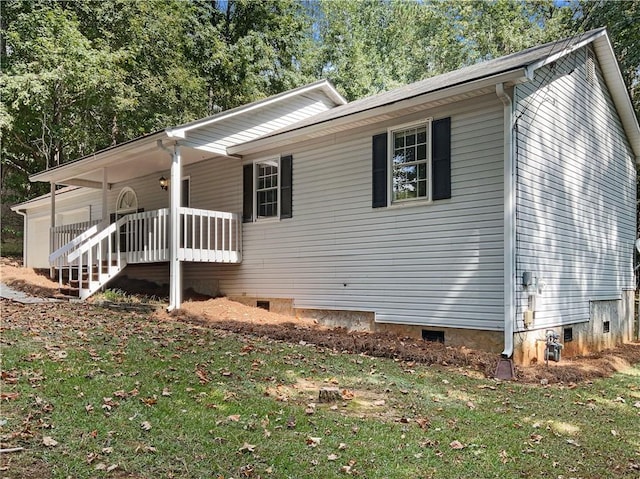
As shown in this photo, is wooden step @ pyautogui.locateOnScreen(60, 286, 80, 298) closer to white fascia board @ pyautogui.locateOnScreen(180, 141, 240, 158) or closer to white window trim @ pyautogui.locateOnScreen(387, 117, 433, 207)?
white fascia board @ pyautogui.locateOnScreen(180, 141, 240, 158)

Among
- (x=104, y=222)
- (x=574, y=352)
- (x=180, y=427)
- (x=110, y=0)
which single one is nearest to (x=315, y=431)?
(x=180, y=427)

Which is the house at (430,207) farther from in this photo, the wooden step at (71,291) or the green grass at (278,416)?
the green grass at (278,416)

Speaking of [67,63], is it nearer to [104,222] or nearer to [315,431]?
[104,222]

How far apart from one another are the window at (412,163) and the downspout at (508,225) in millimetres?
975

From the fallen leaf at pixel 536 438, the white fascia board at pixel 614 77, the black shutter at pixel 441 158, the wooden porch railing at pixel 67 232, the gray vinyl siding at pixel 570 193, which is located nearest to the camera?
the fallen leaf at pixel 536 438

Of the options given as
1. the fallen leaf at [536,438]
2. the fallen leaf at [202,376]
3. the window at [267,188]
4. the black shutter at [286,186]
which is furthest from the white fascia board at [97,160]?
the fallen leaf at [536,438]

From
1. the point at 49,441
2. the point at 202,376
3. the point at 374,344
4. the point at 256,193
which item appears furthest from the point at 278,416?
the point at 256,193

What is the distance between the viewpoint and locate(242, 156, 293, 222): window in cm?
1101

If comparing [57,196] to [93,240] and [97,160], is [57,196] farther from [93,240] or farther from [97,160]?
[93,240]

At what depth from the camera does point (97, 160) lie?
12.9 metres

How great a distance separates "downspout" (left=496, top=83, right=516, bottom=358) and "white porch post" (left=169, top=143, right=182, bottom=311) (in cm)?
667

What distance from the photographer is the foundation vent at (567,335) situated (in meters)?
9.17

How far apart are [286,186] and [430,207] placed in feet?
12.0

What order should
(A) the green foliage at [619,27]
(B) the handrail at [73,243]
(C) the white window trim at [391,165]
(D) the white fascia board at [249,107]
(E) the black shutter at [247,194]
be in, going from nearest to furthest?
(C) the white window trim at [391,165]
(D) the white fascia board at [249,107]
(B) the handrail at [73,243]
(E) the black shutter at [247,194]
(A) the green foliage at [619,27]
